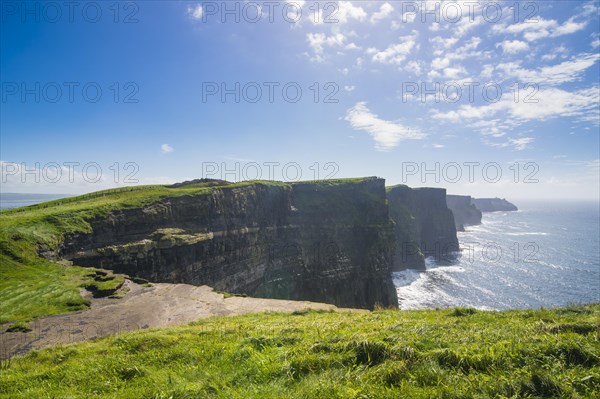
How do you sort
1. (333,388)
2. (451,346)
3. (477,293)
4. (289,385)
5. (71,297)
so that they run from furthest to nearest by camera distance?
(477,293) → (71,297) → (451,346) → (289,385) → (333,388)

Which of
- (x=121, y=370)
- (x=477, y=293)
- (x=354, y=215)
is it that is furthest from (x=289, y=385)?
(x=477, y=293)

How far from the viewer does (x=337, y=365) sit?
7641 mm

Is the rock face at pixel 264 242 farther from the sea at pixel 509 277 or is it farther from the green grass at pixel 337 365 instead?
the green grass at pixel 337 365

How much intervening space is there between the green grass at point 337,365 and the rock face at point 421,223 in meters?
99.3

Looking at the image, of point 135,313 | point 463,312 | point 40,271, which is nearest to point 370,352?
point 463,312

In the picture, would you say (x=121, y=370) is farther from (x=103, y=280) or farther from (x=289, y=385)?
(x=103, y=280)

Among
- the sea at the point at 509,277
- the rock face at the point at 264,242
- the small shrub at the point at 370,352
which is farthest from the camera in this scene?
the sea at the point at 509,277

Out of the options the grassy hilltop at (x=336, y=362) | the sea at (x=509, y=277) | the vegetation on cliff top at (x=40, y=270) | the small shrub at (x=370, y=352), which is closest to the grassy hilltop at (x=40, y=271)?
the vegetation on cliff top at (x=40, y=270)

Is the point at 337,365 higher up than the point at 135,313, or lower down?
higher up

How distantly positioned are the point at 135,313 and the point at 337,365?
638 inches

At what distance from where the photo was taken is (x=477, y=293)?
7188 centimetres

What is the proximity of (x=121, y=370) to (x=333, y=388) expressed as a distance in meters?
6.51

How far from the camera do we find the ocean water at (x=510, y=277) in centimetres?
6556

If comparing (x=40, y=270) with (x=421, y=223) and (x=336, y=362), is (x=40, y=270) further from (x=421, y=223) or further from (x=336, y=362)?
(x=421, y=223)
